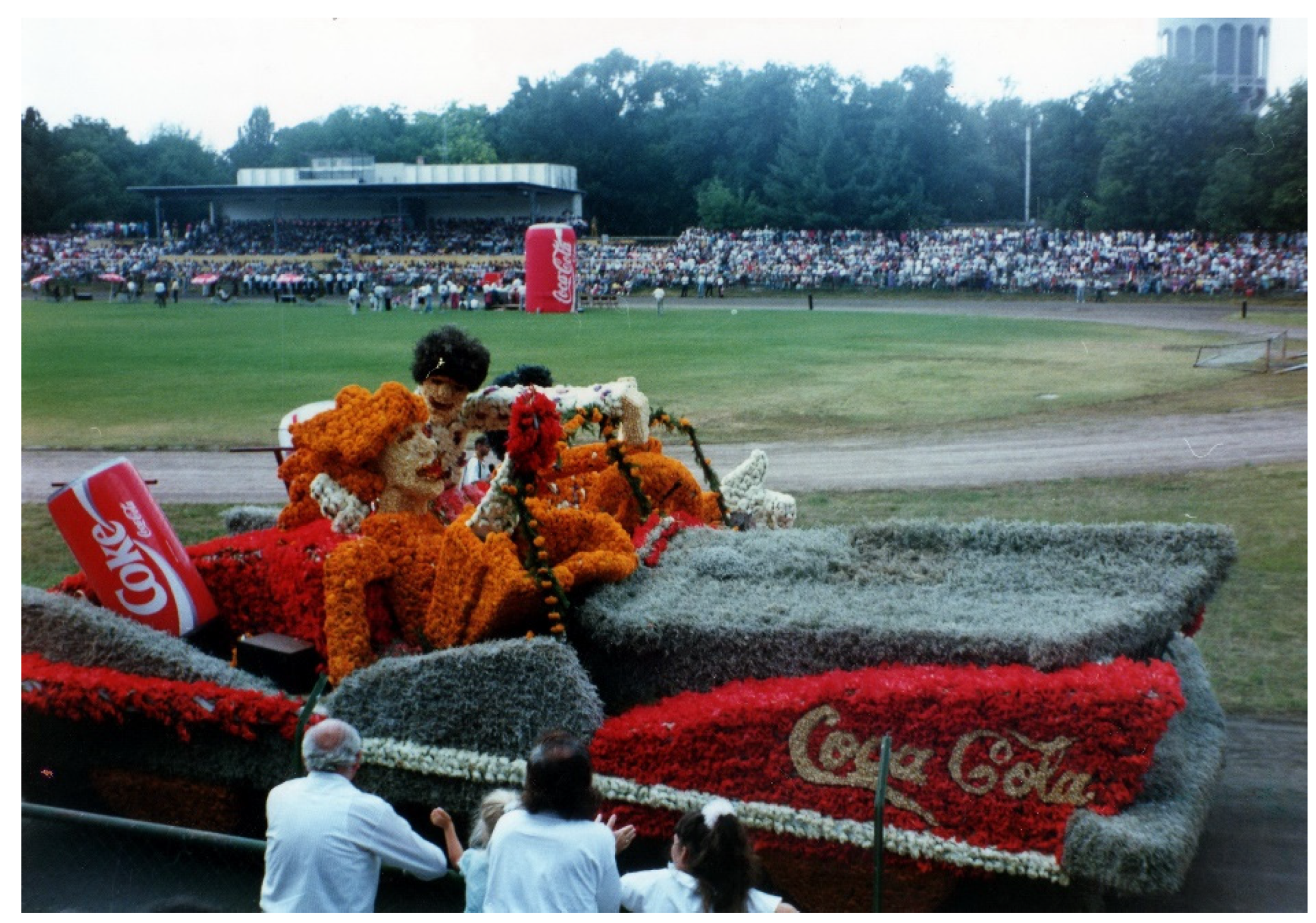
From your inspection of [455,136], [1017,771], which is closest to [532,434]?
[1017,771]

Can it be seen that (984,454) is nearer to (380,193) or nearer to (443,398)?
(380,193)

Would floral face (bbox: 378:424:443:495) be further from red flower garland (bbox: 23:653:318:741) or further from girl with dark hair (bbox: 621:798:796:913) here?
girl with dark hair (bbox: 621:798:796:913)

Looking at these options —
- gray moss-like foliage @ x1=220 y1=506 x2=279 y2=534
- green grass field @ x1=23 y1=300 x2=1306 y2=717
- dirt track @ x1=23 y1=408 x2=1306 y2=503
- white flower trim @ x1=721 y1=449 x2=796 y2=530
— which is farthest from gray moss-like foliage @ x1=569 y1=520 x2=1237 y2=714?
dirt track @ x1=23 y1=408 x2=1306 y2=503

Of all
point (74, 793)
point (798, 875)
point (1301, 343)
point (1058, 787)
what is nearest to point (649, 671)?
point (798, 875)

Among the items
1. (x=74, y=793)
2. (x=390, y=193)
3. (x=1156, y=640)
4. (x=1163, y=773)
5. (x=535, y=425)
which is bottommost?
(x=74, y=793)

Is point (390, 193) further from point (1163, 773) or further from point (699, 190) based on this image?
point (1163, 773)
